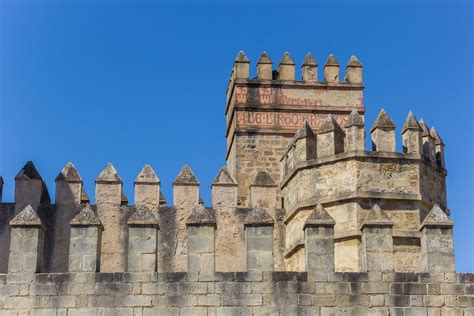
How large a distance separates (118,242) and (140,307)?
5.28 metres

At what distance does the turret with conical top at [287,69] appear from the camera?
78.8 feet

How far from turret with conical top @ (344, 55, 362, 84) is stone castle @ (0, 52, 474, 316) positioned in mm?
30

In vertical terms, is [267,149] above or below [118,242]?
above

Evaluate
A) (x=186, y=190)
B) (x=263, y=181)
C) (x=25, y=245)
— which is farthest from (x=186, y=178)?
(x=25, y=245)

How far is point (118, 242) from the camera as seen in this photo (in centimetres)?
2006

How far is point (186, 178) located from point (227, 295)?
591 centimetres

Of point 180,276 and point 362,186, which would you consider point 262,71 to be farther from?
point 180,276

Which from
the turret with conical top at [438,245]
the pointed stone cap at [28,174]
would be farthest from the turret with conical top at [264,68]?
the turret with conical top at [438,245]

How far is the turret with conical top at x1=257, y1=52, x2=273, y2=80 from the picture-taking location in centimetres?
2394

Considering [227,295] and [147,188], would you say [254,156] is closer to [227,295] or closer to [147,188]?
[147,188]

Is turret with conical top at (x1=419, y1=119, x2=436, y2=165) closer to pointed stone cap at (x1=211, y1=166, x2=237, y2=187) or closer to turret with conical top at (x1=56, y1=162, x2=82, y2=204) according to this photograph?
pointed stone cap at (x1=211, y1=166, x2=237, y2=187)

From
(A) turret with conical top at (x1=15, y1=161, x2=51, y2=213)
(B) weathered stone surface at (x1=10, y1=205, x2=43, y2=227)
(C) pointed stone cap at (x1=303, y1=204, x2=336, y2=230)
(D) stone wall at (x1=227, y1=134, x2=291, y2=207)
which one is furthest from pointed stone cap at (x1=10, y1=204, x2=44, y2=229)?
(D) stone wall at (x1=227, y1=134, x2=291, y2=207)

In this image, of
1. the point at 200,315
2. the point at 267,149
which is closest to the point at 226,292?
the point at 200,315

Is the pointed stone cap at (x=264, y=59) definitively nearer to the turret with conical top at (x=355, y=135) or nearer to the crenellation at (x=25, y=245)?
the turret with conical top at (x=355, y=135)
